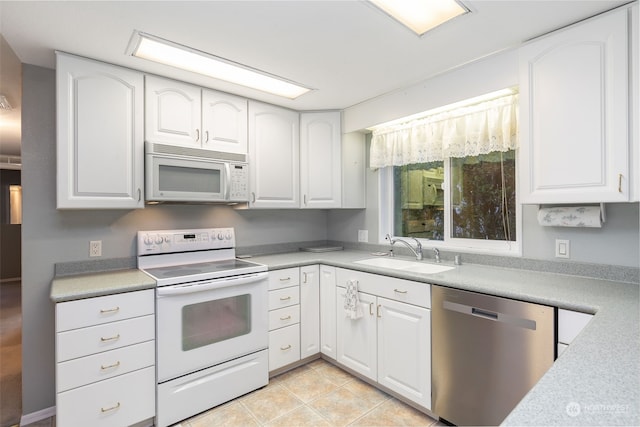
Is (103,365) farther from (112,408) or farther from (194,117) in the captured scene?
(194,117)

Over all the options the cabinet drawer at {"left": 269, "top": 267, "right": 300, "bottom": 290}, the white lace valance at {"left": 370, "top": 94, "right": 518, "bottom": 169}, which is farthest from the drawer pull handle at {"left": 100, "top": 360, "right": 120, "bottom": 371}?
the white lace valance at {"left": 370, "top": 94, "right": 518, "bottom": 169}

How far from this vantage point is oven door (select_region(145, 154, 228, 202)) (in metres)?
2.13

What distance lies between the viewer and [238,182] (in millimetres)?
2504

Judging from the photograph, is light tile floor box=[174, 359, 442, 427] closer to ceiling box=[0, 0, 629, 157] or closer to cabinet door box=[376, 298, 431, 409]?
cabinet door box=[376, 298, 431, 409]

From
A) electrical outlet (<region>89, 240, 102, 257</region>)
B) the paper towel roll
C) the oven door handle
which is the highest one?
the paper towel roll

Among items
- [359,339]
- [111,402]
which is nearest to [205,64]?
[111,402]

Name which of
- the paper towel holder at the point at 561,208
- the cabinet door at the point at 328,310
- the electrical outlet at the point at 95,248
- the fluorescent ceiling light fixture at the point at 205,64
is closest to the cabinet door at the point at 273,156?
the fluorescent ceiling light fixture at the point at 205,64

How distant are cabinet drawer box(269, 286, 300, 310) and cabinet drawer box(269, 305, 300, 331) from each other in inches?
1.4

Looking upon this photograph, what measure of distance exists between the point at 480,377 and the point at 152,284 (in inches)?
73.9

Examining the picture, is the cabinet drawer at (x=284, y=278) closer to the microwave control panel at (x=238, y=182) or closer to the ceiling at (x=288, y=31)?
the microwave control panel at (x=238, y=182)

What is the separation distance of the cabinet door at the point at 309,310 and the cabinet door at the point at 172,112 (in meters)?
1.31

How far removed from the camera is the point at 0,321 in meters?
3.70

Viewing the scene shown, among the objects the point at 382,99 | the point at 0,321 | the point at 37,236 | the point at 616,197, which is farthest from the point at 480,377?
the point at 0,321

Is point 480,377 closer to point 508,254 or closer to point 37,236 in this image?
point 508,254
